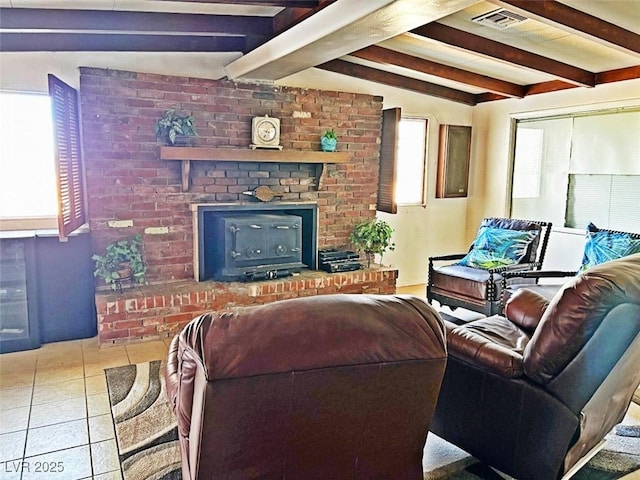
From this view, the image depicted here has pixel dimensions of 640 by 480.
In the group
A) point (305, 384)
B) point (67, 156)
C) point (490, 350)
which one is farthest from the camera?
point (67, 156)

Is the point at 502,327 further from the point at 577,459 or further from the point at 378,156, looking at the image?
the point at 378,156

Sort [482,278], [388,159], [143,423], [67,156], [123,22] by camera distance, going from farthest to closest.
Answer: [388,159]
[482,278]
[67,156]
[123,22]
[143,423]

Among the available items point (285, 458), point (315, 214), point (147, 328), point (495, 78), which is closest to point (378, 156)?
point (315, 214)

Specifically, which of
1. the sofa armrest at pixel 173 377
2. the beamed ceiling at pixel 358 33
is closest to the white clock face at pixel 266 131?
the beamed ceiling at pixel 358 33

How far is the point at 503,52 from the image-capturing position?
393 centimetres

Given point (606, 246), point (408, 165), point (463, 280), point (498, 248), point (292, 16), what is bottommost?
point (463, 280)

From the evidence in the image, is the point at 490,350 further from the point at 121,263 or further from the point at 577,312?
the point at 121,263

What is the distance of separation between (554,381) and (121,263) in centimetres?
319

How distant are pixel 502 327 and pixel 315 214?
2.49m

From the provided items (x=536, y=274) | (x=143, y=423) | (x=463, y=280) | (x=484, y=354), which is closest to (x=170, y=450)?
(x=143, y=423)

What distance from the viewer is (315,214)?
4828mm

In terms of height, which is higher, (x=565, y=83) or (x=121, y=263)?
(x=565, y=83)

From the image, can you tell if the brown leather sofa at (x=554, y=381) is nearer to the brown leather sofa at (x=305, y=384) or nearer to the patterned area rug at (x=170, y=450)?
the patterned area rug at (x=170, y=450)

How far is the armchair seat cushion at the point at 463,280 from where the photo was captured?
4118mm
